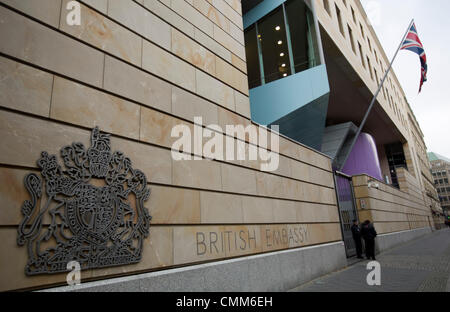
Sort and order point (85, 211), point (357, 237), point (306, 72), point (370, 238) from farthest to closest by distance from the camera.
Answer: point (306, 72) → point (357, 237) → point (370, 238) → point (85, 211)

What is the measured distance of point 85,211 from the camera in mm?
4016

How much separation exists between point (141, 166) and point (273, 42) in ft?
43.2

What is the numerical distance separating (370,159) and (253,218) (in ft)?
87.5

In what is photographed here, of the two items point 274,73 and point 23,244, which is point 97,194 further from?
point 274,73

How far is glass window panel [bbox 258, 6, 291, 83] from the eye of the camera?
15008 millimetres

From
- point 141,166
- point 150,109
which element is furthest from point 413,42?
point 141,166

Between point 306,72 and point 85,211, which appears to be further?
point 306,72

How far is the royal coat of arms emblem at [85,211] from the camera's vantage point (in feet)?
11.6

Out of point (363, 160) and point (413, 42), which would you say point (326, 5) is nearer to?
point (413, 42)

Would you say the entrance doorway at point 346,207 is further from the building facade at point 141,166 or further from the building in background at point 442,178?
the building in background at point 442,178

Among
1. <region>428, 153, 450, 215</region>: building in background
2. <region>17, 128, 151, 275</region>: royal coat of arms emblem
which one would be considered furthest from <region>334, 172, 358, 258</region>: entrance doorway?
<region>428, 153, 450, 215</region>: building in background

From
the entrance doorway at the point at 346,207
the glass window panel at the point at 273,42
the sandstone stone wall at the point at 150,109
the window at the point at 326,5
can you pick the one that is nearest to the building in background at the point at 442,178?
the window at the point at 326,5

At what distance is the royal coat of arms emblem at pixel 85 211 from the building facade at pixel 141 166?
0.02 meters

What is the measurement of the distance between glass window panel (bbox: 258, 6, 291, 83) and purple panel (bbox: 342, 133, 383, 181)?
18710 mm
